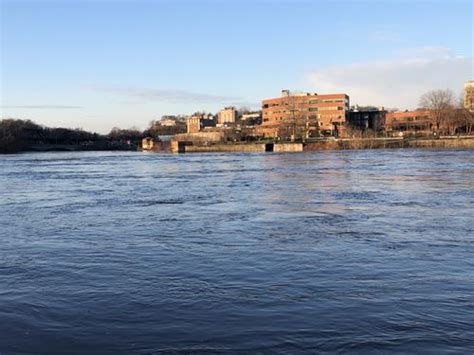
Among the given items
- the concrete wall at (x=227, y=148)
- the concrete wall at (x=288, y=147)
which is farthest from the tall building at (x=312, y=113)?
the concrete wall at (x=288, y=147)

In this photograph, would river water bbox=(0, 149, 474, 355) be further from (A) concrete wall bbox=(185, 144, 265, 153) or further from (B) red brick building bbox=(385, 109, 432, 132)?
(B) red brick building bbox=(385, 109, 432, 132)

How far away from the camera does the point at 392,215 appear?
15992 millimetres

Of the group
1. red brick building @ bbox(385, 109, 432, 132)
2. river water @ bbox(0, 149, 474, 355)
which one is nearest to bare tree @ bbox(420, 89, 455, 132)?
A: red brick building @ bbox(385, 109, 432, 132)

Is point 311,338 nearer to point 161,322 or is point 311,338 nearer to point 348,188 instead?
point 161,322

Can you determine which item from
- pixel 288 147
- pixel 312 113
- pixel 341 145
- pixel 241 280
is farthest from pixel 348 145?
pixel 241 280

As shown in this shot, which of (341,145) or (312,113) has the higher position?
(312,113)

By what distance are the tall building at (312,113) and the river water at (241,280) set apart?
129826 millimetres

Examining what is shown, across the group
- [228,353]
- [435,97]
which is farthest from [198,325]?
[435,97]

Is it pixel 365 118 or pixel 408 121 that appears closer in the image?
pixel 408 121

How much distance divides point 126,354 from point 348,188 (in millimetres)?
20180

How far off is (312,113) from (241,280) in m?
148

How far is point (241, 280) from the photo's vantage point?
924 centimetres

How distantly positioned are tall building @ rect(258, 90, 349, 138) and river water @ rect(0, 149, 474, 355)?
129826mm

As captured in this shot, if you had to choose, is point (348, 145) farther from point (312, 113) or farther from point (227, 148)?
point (312, 113)
